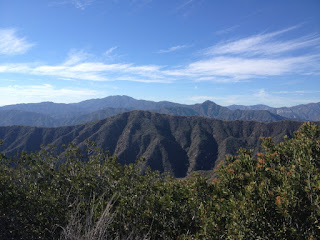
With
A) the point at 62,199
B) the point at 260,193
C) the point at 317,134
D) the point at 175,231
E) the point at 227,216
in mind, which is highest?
the point at 317,134

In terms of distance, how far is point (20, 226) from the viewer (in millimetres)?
8539

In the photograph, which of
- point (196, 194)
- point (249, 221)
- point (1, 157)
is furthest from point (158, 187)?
point (1, 157)

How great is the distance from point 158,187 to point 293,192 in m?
Answer: 6.98

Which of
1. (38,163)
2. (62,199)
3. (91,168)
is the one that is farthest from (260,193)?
(38,163)

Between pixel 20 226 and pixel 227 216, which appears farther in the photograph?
pixel 20 226

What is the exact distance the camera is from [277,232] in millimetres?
6203

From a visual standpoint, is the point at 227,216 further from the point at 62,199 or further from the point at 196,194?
the point at 62,199

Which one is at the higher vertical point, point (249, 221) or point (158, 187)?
point (249, 221)

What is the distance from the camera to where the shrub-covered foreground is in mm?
6320

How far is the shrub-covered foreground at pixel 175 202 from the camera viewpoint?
632 centimetres

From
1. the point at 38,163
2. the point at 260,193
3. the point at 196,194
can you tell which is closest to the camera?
the point at 260,193

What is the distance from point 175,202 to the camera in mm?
9867

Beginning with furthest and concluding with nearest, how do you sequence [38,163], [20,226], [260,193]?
[38,163]
[20,226]
[260,193]

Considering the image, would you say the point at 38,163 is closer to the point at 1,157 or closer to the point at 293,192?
the point at 1,157
